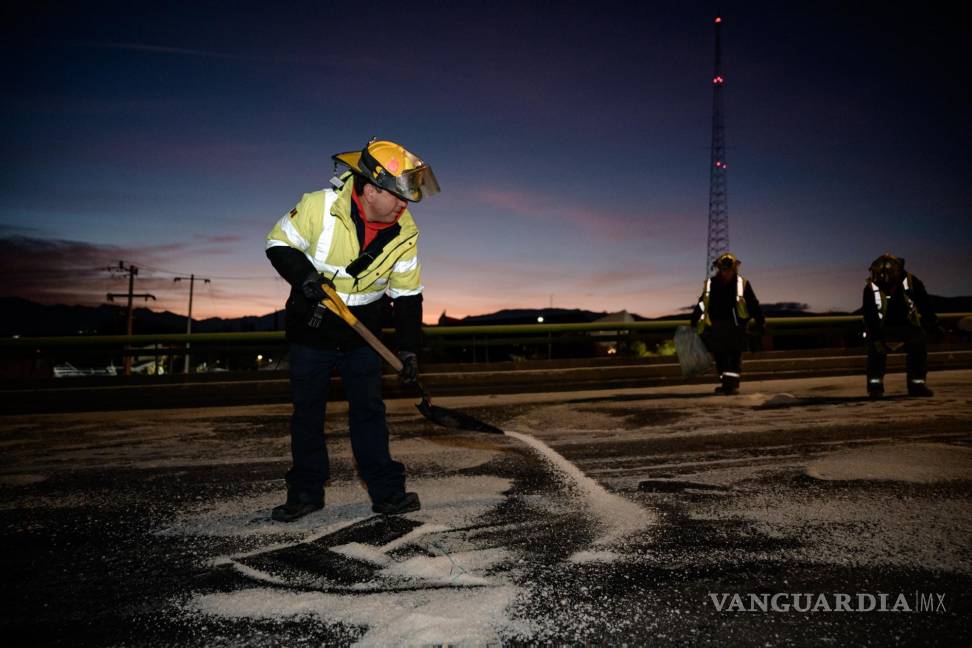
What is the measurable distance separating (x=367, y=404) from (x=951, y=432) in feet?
16.7

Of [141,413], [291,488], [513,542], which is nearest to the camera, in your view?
[513,542]

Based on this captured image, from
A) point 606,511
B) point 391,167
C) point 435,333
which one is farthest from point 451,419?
point 435,333

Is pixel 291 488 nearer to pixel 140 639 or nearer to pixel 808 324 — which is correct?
pixel 140 639

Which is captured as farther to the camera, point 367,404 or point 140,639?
point 367,404

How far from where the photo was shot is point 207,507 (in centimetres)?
355

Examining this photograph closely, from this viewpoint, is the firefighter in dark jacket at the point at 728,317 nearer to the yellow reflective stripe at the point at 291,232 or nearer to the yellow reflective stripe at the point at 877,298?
the yellow reflective stripe at the point at 877,298

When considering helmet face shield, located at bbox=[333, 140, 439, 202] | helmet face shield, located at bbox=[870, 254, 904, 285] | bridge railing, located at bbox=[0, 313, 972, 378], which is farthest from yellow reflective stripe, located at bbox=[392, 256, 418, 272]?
bridge railing, located at bbox=[0, 313, 972, 378]

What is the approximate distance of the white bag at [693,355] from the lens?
354 inches

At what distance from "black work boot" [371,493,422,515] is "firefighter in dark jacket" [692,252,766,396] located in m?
6.26

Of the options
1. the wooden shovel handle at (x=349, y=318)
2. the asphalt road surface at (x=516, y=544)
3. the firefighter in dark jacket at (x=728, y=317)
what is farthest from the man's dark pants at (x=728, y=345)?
the wooden shovel handle at (x=349, y=318)

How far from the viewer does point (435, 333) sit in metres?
12.4

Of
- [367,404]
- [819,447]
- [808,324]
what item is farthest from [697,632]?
[808,324]

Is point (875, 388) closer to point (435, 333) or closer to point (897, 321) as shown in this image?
point (897, 321)

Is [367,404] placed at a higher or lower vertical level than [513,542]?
higher
